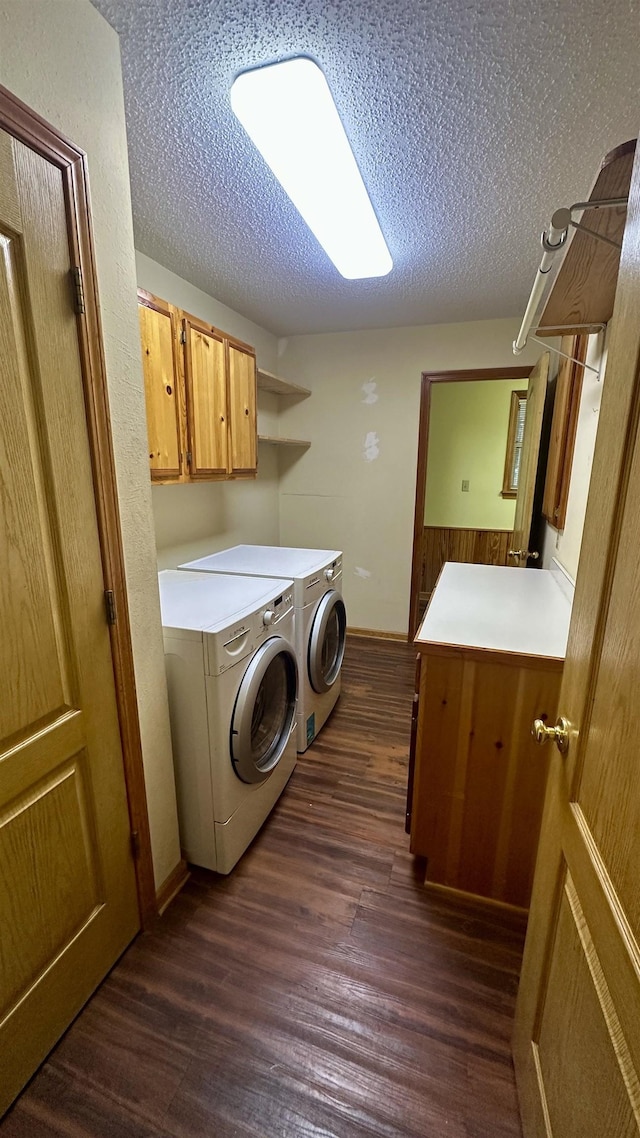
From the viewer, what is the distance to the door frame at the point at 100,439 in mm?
897

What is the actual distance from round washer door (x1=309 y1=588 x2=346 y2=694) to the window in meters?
2.74

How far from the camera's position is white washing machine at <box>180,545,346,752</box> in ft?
6.97

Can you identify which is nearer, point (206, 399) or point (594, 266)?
point (594, 266)

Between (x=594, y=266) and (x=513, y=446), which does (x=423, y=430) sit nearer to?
(x=513, y=446)

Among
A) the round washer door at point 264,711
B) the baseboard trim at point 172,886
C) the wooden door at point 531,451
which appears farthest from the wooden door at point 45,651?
the wooden door at point 531,451

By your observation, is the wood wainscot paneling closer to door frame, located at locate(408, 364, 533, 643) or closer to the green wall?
the green wall

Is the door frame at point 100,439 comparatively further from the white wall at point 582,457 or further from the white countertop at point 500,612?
the white wall at point 582,457

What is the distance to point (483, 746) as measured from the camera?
140 cm

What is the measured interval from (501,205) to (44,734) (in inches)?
93.3

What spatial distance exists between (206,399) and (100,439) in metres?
1.11

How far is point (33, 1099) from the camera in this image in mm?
1029

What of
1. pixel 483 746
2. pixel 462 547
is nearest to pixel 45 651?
pixel 483 746

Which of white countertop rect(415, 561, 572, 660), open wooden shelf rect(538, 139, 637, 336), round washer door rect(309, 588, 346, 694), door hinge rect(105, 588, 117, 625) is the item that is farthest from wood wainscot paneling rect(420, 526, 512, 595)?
door hinge rect(105, 588, 117, 625)

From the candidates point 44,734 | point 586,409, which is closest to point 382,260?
point 586,409
